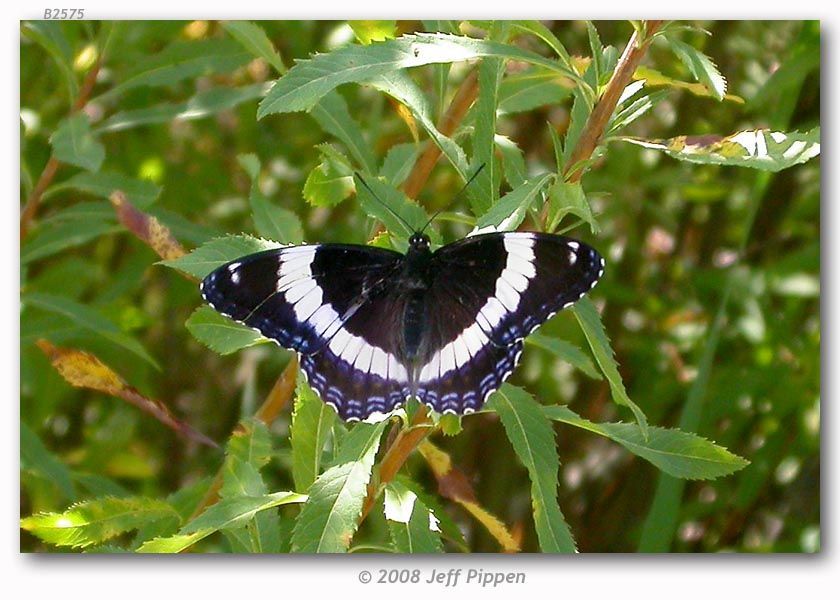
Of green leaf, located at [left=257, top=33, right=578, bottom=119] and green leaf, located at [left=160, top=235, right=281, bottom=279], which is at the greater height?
green leaf, located at [left=257, top=33, right=578, bottom=119]

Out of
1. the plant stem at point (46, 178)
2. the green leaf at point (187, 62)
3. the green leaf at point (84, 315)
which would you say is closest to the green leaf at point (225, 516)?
the green leaf at point (84, 315)

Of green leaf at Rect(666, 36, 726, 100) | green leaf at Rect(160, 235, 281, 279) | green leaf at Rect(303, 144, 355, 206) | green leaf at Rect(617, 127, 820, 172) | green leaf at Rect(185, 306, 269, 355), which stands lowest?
green leaf at Rect(185, 306, 269, 355)

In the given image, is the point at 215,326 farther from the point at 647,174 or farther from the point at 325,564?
the point at 647,174

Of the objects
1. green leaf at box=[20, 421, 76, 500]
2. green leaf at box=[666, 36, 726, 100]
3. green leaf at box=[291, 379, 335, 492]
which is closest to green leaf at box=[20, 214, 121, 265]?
green leaf at box=[20, 421, 76, 500]

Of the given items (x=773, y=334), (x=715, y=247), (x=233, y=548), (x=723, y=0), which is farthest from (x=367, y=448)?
(x=715, y=247)

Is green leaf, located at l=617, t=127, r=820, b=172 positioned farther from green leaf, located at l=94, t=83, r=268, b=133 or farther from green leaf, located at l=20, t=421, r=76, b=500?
green leaf, located at l=20, t=421, r=76, b=500

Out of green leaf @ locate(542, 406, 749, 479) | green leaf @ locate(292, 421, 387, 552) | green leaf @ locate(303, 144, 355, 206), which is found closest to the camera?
green leaf @ locate(292, 421, 387, 552)

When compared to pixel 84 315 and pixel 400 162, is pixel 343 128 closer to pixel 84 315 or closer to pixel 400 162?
pixel 400 162

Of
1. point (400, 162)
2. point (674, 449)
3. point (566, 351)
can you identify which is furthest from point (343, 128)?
point (674, 449)
